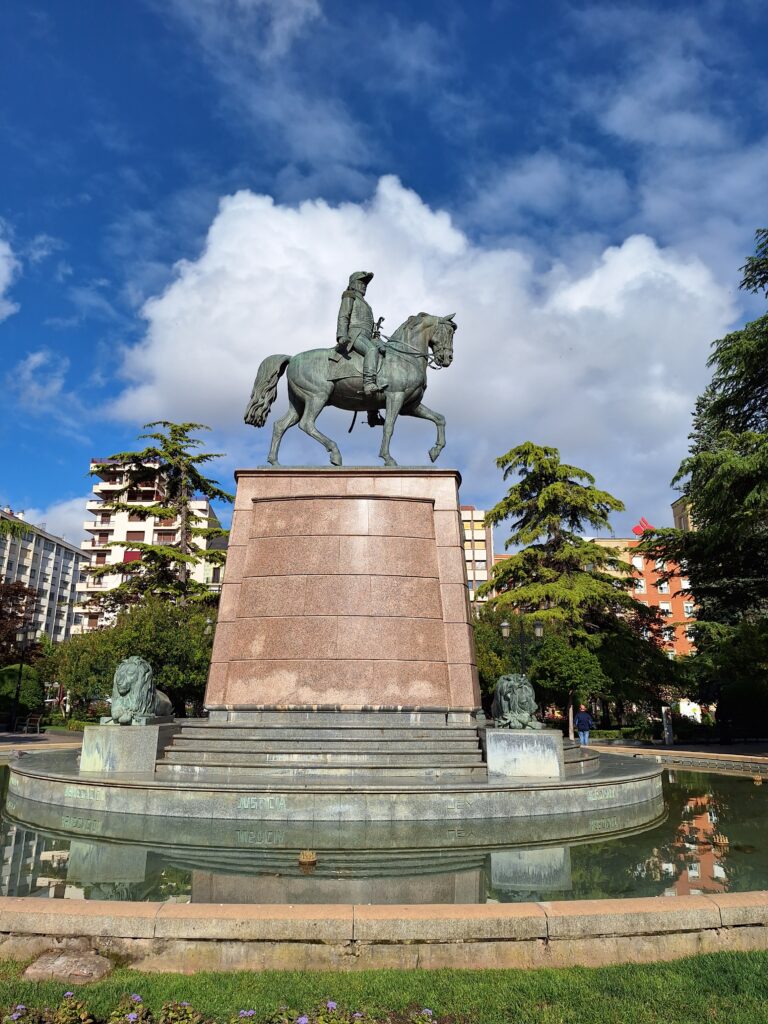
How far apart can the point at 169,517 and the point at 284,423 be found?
2544 centimetres

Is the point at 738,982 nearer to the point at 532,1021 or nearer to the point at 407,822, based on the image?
the point at 532,1021

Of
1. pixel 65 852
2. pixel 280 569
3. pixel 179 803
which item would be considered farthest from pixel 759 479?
pixel 65 852

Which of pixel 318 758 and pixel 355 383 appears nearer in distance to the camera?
pixel 318 758

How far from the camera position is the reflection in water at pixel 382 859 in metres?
6.20

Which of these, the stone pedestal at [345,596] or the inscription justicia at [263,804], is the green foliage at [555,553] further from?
the inscription justicia at [263,804]

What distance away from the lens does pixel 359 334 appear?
49.1 feet

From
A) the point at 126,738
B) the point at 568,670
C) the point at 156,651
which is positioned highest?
the point at 156,651

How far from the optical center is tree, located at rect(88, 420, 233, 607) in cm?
3675

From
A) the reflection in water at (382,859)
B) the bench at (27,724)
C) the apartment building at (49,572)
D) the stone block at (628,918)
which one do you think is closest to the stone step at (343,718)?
the reflection in water at (382,859)

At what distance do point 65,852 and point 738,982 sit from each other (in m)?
6.67

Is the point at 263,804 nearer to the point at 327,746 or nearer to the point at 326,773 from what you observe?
the point at 326,773

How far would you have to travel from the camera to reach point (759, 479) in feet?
67.4

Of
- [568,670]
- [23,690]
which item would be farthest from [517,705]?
[23,690]

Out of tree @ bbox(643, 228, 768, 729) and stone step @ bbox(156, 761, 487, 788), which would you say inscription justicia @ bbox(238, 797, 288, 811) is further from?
tree @ bbox(643, 228, 768, 729)
